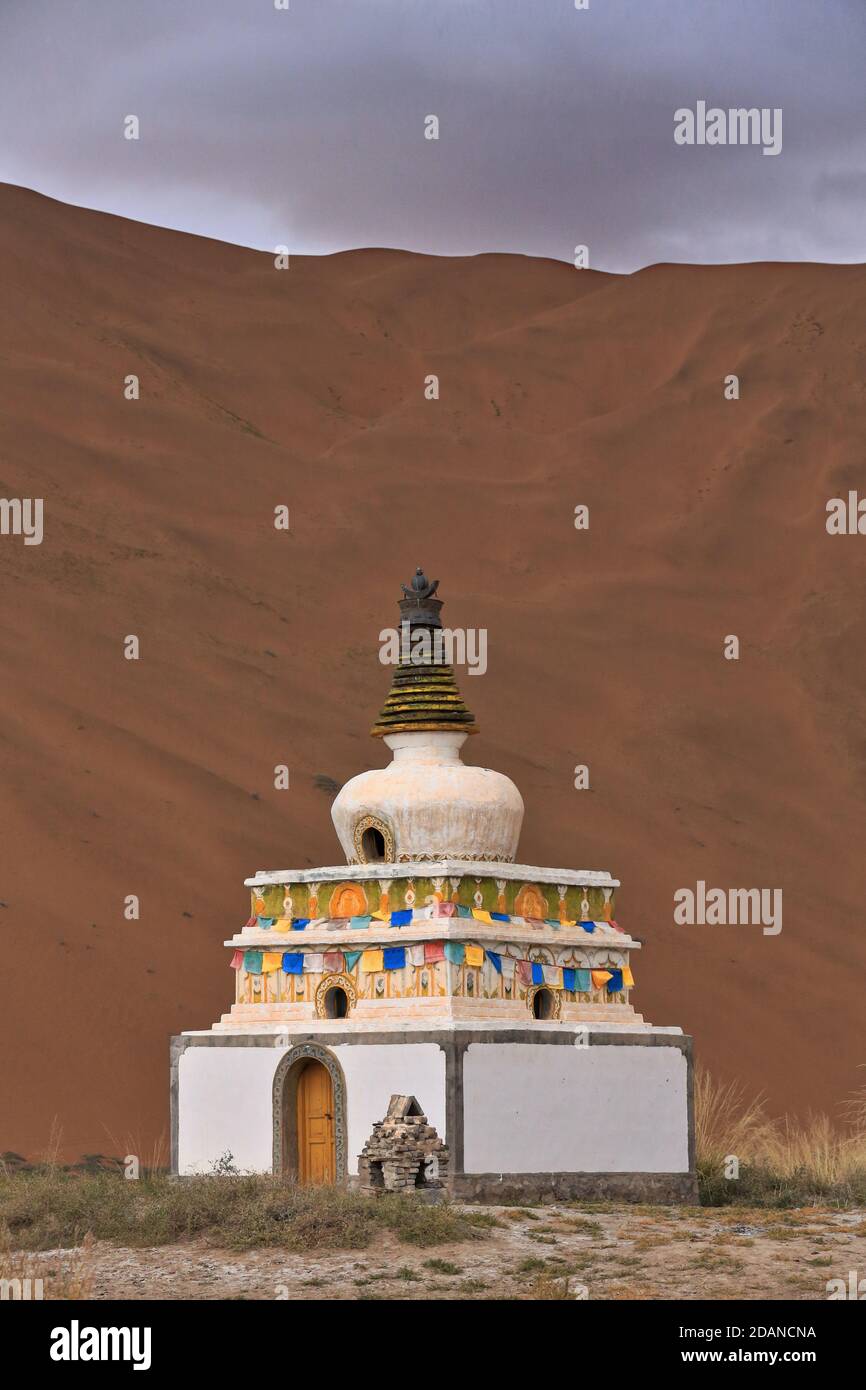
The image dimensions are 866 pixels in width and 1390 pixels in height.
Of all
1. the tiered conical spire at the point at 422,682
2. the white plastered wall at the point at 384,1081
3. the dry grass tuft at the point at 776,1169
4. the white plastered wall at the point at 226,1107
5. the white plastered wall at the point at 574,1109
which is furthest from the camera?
the tiered conical spire at the point at 422,682

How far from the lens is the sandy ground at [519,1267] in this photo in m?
18.3

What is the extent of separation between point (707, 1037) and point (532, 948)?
20157 mm

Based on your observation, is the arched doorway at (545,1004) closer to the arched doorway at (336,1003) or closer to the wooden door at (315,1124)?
the arched doorway at (336,1003)

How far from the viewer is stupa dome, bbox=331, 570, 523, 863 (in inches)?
1025

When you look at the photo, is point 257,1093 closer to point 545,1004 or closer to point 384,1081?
point 384,1081

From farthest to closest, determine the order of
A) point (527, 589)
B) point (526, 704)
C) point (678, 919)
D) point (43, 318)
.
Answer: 1. point (43, 318)
2. point (527, 589)
3. point (526, 704)
4. point (678, 919)

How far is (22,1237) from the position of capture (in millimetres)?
21062

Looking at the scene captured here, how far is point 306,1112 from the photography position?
83.1 feet

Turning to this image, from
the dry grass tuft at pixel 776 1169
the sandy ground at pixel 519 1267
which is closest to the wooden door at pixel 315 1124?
the sandy ground at pixel 519 1267

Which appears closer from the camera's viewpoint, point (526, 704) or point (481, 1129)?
point (481, 1129)

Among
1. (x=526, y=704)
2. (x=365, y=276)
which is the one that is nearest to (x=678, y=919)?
(x=526, y=704)

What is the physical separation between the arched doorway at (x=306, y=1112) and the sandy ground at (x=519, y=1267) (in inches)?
139

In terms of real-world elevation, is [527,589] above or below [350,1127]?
above
